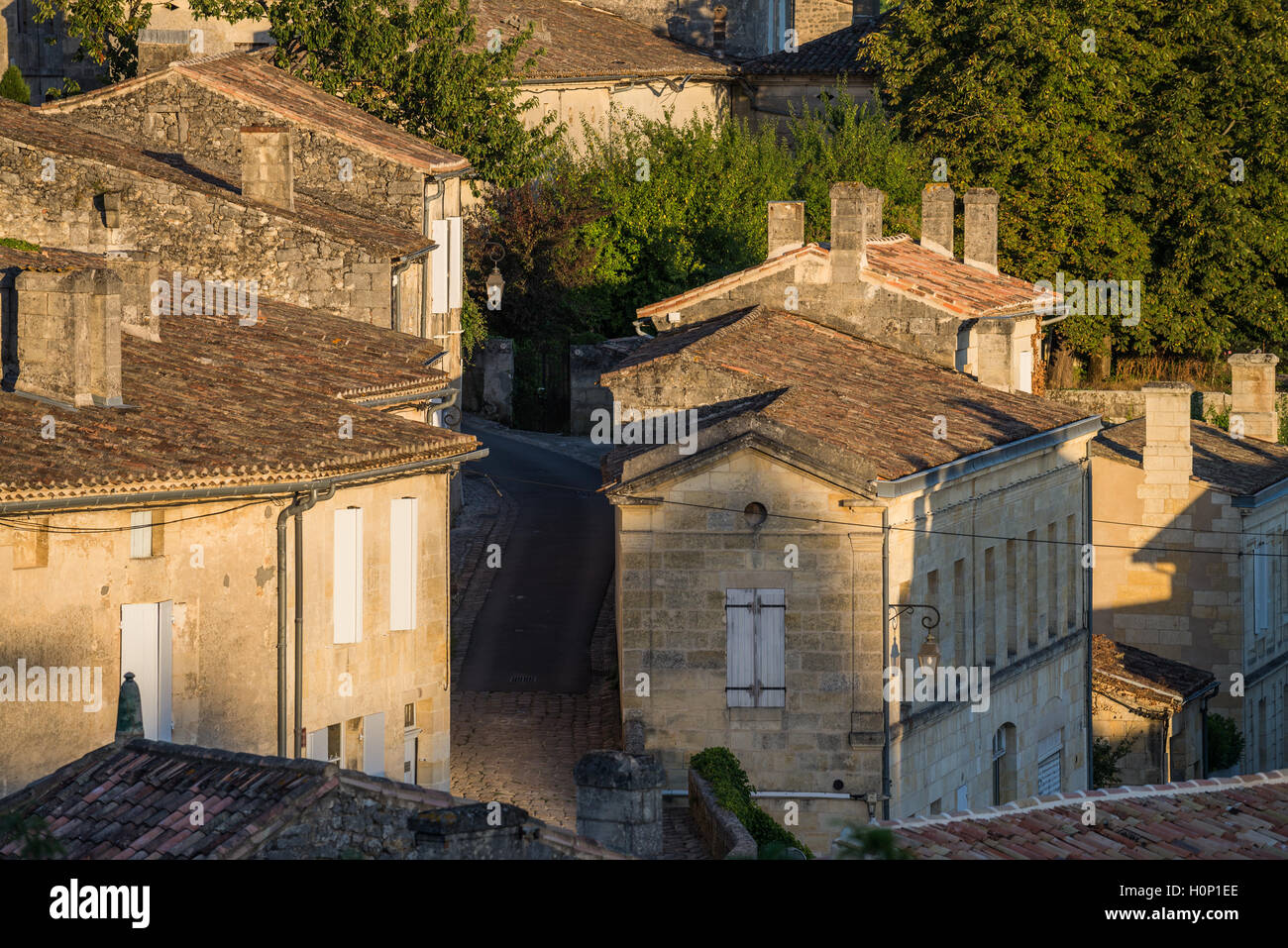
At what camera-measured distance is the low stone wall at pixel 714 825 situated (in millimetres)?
18006

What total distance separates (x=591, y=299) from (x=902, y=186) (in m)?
7.79

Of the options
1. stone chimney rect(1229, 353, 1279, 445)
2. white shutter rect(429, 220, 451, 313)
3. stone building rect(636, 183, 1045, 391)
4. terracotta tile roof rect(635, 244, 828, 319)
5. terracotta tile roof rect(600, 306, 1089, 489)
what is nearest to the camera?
terracotta tile roof rect(600, 306, 1089, 489)

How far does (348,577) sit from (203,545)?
6.82 ft

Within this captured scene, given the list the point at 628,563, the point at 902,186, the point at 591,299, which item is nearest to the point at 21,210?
the point at 628,563

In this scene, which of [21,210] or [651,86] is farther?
[651,86]

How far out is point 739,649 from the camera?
24016mm

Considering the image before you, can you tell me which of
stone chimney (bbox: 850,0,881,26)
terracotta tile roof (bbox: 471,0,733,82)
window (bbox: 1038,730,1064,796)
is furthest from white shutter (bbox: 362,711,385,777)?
stone chimney (bbox: 850,0,881,26)

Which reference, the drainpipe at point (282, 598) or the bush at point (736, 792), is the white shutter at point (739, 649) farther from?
the drainpipe at point (282, 598)

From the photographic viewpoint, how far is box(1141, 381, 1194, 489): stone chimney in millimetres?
36000

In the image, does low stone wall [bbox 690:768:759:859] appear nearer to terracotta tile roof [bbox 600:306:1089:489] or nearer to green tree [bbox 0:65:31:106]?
terracotta tile roof [bbox 600:306:1089:489]

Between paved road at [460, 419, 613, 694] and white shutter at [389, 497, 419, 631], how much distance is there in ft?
17.6

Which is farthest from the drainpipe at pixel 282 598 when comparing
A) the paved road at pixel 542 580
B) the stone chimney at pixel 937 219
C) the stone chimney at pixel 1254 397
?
the stone chimney at pixel 1254 397

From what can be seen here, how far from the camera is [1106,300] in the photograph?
161 ft

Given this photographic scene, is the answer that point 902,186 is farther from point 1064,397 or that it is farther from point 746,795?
point 746,795
